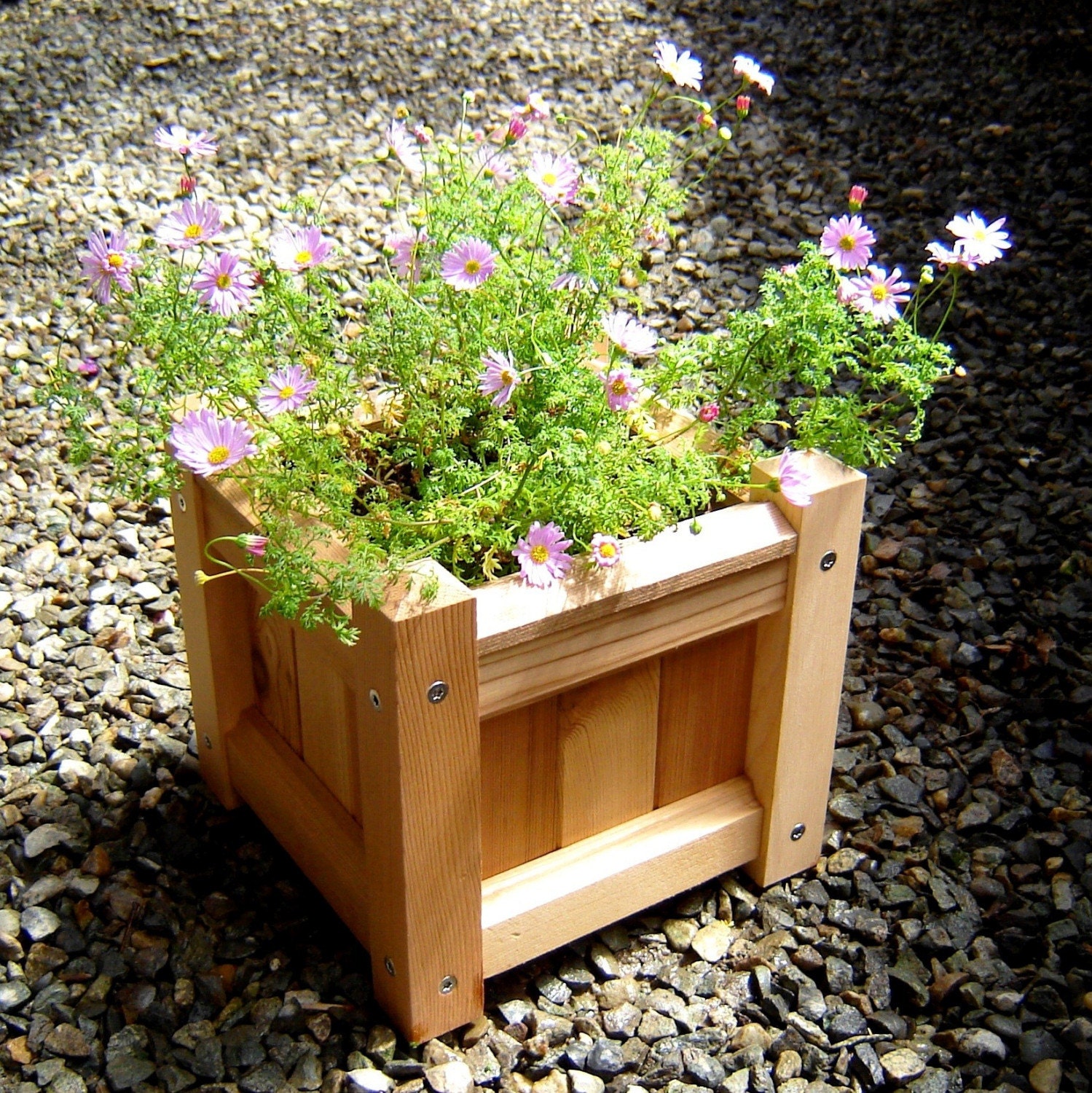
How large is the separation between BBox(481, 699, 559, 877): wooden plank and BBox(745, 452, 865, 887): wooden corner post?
0.28 meters

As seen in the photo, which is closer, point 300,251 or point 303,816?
point 300,251

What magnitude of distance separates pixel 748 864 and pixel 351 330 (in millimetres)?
1625

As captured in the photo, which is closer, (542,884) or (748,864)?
(542,884)

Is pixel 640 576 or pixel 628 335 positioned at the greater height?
pixel 628 335

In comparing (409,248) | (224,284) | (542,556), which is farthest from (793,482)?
(224,284)

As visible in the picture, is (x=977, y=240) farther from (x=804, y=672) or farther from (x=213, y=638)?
(x=213, y=638)

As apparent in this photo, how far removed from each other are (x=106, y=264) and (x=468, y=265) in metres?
0.37

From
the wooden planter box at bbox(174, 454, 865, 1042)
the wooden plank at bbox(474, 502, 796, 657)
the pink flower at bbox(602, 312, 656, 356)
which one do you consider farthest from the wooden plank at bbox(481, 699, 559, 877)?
the pink flower at bbox(602, 312, 656, 356)

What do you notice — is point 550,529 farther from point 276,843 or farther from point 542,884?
point 276,843

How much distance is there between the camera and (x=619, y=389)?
4.39ft

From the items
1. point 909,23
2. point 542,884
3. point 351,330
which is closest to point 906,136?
point 909,23

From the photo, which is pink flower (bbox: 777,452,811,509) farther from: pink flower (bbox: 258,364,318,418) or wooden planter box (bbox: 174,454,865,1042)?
pink flower (bbox: 258,364,318,418)

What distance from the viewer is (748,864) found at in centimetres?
172

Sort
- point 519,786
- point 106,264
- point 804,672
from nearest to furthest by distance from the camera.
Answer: point 106,264 < point 519,786 < point 804,672
